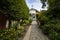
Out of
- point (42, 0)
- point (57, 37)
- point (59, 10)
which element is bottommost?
point (57, 37)

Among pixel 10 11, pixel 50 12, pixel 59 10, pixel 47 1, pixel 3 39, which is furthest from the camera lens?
pixel 47 1

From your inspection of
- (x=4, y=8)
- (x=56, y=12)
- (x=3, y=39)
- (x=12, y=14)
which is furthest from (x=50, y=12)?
(x=3, y=39)

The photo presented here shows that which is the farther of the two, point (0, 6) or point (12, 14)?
point (12, 14)

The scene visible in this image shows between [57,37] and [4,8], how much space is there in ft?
14.8

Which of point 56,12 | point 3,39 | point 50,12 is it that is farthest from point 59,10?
point 3,39

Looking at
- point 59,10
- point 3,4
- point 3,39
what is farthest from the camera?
point 59,10

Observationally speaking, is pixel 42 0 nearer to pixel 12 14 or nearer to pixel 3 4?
pixel 12 14

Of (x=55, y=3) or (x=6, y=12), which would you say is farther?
(x=55, y=3)

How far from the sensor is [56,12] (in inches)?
846

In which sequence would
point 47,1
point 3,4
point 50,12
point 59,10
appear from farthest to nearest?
point 47,1 → point 50,12 → point 59,10 → point 3,4

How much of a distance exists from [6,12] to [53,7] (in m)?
10.7

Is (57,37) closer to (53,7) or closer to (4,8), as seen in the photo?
(4,8)

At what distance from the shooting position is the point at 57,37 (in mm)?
11570

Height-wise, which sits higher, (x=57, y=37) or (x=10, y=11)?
(x=10, y=11)
